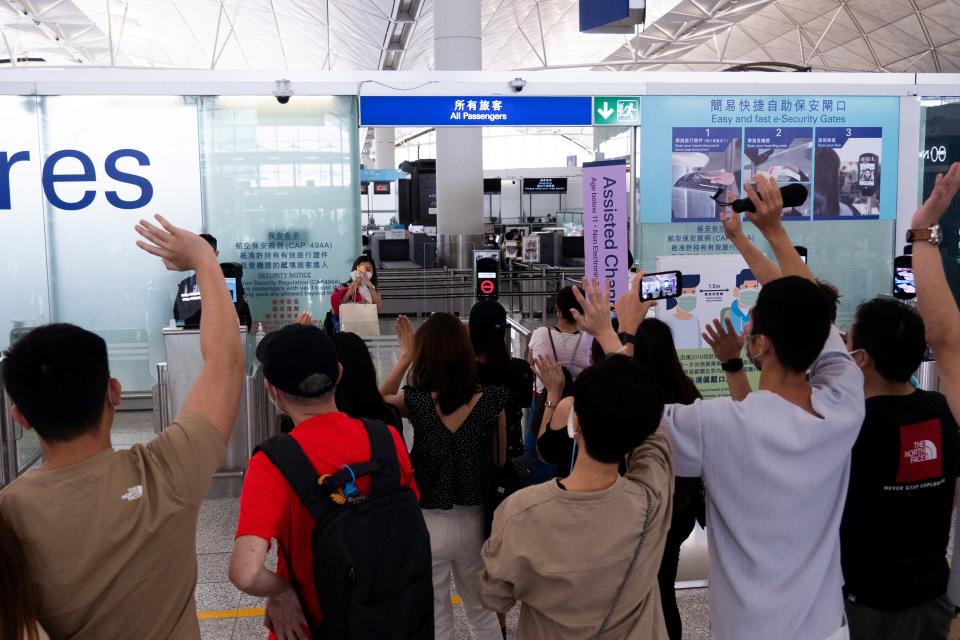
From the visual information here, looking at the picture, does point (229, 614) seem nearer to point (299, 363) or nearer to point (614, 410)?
point (299, 363)

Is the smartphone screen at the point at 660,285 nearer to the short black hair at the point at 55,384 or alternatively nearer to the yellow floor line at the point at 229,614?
the yellow floor line at the point at 229,614

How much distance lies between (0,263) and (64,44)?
25194 mm

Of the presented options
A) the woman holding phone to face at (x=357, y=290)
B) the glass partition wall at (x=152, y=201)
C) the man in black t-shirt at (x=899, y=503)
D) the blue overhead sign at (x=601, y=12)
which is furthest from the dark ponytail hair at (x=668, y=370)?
the blue overhead sign at (x=601, y=12)

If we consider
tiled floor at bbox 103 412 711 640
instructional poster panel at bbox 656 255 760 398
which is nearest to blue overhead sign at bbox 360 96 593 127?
instructional poster panel at bbox 656 255 760 398

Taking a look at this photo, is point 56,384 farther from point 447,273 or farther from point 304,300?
point 447,273

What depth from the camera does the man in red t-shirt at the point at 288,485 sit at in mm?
2072

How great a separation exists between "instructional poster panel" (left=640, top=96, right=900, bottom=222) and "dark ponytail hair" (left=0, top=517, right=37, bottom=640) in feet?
20.7

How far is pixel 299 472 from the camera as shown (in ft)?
6.82

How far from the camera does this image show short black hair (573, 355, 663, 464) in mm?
1977

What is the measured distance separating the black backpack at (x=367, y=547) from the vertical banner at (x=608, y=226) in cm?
268

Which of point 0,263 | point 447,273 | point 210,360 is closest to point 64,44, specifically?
point 447,273

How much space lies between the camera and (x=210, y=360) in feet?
6.72

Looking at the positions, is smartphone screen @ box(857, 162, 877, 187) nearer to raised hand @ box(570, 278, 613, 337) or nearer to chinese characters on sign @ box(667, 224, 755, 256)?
chinese characters on sign @ box(667, 224, 755, 256)

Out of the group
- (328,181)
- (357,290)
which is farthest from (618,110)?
(357,290)
